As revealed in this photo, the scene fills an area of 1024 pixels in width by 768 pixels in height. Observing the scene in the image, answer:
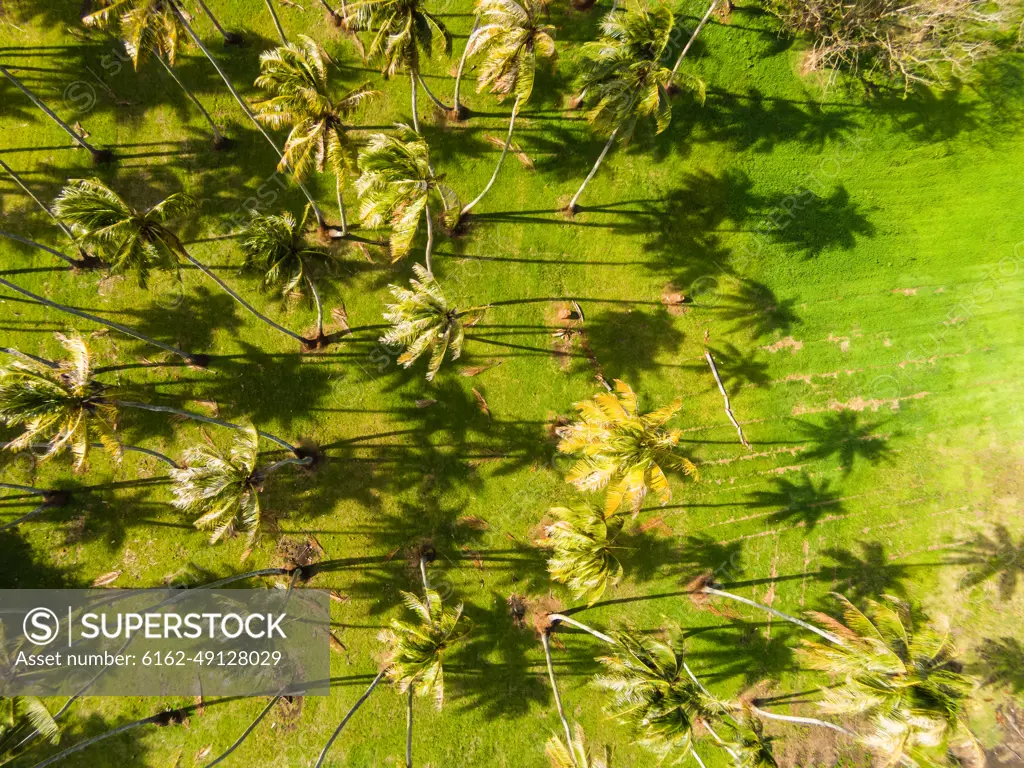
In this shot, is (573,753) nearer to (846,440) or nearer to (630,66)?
(846,440)

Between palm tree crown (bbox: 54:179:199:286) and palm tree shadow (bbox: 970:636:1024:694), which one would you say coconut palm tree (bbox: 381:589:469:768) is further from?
palm tree shadow (bbox: 970:636:1024:694)

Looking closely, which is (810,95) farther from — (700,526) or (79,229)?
(79,229)

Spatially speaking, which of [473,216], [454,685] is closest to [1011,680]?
[454,685]

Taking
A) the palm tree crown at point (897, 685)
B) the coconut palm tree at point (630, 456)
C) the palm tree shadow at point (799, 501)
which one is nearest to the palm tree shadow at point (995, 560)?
the palm tree shadow at point (799, 501)

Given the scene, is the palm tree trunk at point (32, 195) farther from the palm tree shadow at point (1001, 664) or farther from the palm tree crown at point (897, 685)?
the palm tree shadow at point (1001, 664)

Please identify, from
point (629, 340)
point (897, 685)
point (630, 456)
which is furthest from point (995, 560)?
point (630, 456)

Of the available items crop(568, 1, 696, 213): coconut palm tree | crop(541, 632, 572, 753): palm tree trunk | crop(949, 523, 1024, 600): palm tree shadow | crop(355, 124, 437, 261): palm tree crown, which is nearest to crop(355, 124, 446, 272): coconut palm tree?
crop(355, 124, 437, 261): palm tree crown

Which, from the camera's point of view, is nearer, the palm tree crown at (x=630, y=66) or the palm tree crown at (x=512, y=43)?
the palm tree crown at (x=512, y=43)
